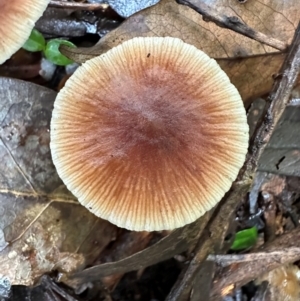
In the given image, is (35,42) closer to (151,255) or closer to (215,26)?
(215,26)

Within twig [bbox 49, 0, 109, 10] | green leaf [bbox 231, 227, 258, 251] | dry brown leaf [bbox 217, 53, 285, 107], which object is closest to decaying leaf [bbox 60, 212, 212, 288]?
green leaf [bbox 231, 227, 258, 251]

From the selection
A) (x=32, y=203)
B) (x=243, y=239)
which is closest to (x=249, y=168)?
(x=243, y=239)

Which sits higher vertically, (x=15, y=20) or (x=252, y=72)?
(x=15, y=20)

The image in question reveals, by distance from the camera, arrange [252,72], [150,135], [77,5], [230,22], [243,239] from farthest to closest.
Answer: [243,239] → [77,5] → [252,72] → [230,22] → [150,135]

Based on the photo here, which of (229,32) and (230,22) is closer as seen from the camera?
(230,22)

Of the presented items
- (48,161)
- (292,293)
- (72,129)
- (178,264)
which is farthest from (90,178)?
(292,293)

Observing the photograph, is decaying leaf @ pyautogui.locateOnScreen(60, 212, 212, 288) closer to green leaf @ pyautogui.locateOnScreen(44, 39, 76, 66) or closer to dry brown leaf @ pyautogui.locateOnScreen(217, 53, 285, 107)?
dry brown leaf @ pyautogui.locateOnScreen(217, 53, 285, 107)

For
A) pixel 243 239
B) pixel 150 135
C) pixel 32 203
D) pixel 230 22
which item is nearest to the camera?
pixel 150 135
